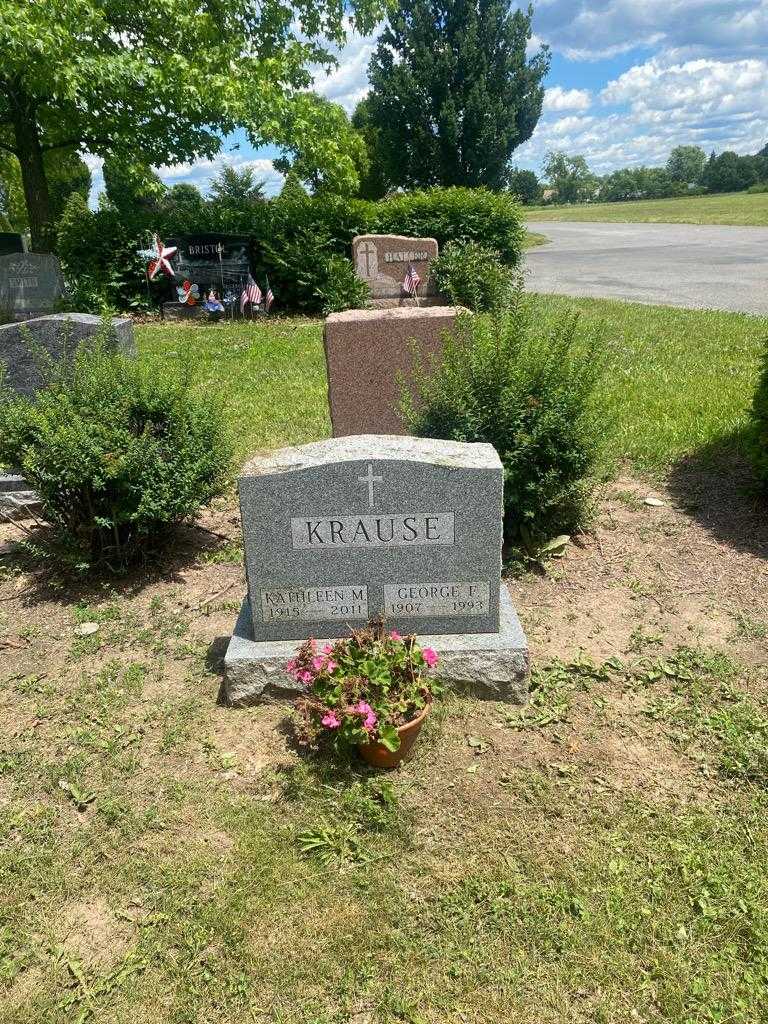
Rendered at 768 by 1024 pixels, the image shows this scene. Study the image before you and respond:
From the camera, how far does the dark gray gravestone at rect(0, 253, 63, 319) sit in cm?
1286

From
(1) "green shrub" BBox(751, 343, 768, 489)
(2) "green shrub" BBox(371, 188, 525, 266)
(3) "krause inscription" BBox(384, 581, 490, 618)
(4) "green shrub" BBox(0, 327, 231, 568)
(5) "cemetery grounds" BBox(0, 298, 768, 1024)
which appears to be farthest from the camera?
(2) "green shrub" BBox(371, 188, 525, 266)

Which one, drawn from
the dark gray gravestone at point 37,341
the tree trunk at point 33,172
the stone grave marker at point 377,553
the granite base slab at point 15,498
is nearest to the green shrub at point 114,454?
the granite base slab at point 15,498

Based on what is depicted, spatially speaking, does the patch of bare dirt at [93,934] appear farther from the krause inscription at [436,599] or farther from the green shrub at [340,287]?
the green shrub at [340,287]

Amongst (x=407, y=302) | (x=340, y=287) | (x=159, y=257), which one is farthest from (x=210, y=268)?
(x=407, y=302)

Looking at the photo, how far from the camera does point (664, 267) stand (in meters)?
19.8

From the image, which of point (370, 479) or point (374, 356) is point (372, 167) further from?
point (370, 479)

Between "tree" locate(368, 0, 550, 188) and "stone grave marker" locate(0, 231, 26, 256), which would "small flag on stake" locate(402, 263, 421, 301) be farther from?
"tree" locate(368, 0, 550, 188)

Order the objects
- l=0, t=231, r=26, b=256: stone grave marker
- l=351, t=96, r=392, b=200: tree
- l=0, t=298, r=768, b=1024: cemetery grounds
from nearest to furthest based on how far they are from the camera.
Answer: l=0, t=298, r=768, b=1024: cemetery grounds
l=0, t=231, r=26, b=256: stone grave marker
l=351, t=96, r=392, b=200: tree

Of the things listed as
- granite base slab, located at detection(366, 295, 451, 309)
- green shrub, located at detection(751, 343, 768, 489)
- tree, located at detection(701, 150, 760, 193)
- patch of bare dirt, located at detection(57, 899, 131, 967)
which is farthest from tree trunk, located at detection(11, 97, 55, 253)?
tree, located at detection(701, 150, 760, 193)

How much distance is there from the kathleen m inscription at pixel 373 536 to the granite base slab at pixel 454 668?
9 cm

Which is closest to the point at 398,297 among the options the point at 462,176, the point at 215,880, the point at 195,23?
the point at 195,23

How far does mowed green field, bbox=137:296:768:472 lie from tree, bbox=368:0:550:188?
62.6 ft

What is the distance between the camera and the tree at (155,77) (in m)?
12.8

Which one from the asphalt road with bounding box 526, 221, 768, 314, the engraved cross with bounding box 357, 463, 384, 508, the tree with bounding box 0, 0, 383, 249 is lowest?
the asphalt road with bounding box 526, 221, 768, 314
